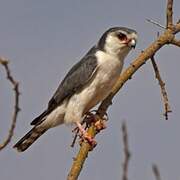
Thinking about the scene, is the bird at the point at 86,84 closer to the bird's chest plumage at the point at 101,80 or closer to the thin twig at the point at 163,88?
the bird's chest plumage at the point at 101,80

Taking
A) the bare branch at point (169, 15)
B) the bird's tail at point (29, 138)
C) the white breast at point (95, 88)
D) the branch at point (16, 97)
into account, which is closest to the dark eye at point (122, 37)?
the white breast at point (95, 88)

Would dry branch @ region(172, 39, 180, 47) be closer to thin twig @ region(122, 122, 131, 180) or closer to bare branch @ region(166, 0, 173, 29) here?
bare branch @ region(166, 0, 173, 29)

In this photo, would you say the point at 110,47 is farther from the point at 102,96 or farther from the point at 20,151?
the point at 20,151

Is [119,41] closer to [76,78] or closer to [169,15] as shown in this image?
[76,78]

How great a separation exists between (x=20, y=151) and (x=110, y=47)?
79.9 inches

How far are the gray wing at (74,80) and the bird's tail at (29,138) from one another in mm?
118

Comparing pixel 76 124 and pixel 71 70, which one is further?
pixel 71 70

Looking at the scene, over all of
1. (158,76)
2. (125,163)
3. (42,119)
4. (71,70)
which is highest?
(71,70)

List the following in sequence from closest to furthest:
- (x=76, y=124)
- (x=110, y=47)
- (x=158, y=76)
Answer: (x=158, y=76) → (x=76, y=124) → (x=110, y=47)

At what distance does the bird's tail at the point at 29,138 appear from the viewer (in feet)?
25.2

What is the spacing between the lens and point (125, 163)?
2570 mm

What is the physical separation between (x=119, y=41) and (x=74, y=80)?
89 centimetres

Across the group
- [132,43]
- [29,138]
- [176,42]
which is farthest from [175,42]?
[29,138]

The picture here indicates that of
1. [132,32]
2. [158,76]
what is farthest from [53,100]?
[158,76]
